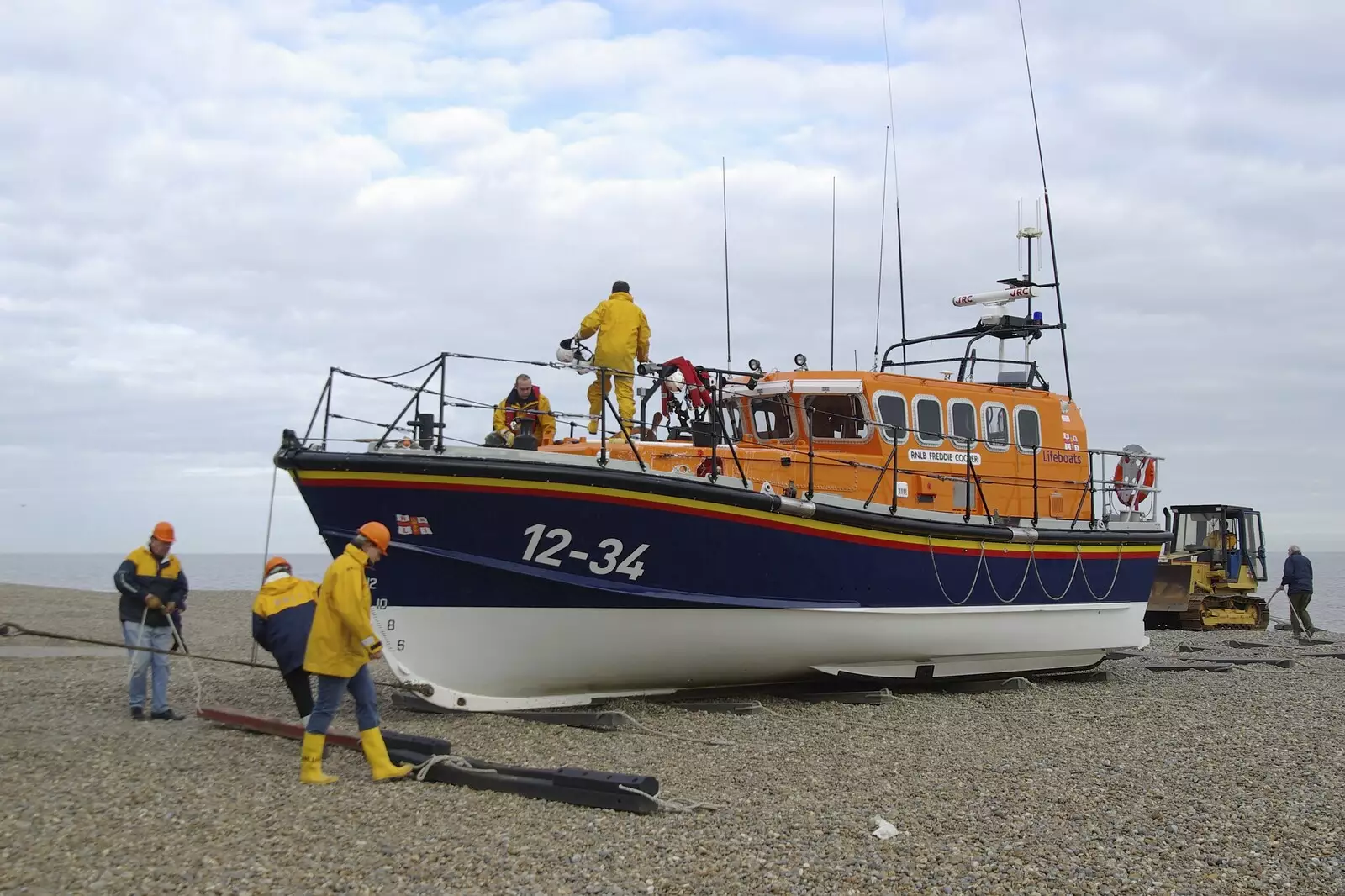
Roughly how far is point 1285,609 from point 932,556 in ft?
99.0

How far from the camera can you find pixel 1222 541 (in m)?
18.9

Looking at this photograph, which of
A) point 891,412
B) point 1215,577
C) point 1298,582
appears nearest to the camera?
point 891,412

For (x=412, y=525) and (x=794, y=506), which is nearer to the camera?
(x=412, y=525)

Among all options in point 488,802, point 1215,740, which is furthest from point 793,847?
point 1215,740

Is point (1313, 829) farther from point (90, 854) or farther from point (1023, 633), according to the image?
point (90, 854)

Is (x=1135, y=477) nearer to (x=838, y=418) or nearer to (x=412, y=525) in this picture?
(x=838, y=418)

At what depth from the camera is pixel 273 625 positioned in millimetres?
6441

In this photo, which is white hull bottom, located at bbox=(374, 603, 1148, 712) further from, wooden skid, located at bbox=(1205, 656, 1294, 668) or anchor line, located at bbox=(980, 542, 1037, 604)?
wooden skid, located at bbox=(1205, 656, 1294, 668)

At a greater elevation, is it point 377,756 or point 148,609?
point 148,609

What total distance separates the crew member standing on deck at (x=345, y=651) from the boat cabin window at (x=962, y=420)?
5706 millimetres

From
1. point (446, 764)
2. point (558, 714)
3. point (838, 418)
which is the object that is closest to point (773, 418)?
point (838, 418)

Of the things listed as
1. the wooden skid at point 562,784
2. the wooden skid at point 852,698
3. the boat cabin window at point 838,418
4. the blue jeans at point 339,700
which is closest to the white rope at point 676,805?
the wooden skid at point 562,784

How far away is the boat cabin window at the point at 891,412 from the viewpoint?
9078 millimetres

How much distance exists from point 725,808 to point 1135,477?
772 centimetres
